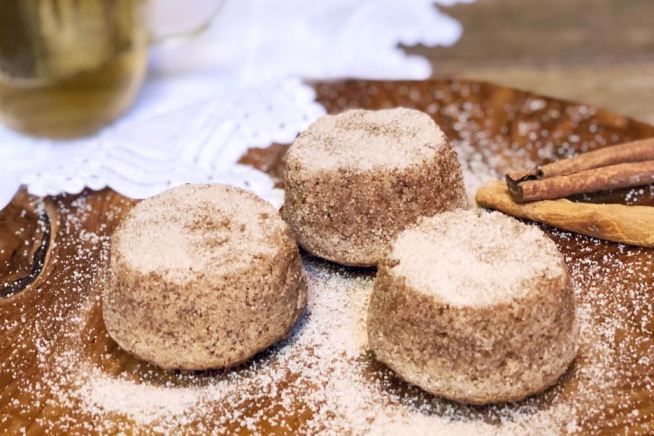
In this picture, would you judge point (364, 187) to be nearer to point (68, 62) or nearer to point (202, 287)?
point (202, 287)

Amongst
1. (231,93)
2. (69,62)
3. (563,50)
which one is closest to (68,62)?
(69,62)

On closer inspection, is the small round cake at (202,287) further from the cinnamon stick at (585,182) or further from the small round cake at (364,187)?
the cinnamon stick at (585,182)

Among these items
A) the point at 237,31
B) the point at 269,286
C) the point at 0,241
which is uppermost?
the point at 269,286

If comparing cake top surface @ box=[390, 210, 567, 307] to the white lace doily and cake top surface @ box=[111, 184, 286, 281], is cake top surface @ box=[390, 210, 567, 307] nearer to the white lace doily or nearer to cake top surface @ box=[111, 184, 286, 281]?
cake top surface @ box=[111, 184, 286, 281]

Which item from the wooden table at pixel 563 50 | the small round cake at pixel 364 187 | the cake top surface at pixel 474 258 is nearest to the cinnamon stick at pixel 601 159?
the small round cake at pixel 364 187

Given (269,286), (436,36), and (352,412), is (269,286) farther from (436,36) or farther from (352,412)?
(436,36)

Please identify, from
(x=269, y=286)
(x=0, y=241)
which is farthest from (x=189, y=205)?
(x=0, y=241)
